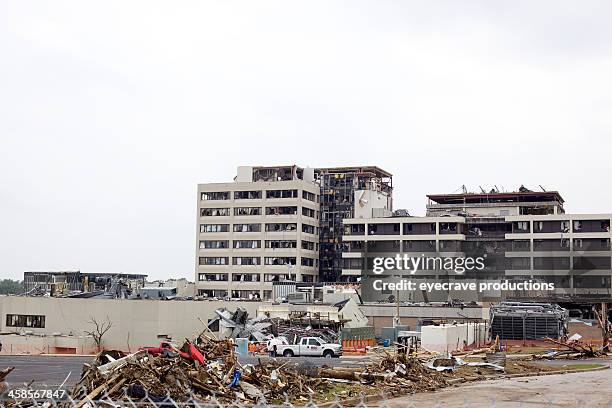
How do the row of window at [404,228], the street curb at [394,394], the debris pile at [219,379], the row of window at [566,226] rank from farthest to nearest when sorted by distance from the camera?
the row of window at [404,228] < the row of window at [566,226] < the street curb at [394,394] < the debris pile at [219,379]

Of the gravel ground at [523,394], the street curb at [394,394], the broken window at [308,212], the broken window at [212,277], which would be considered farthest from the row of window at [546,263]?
the gravel ground at [523,394]

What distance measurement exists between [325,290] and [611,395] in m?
64.3

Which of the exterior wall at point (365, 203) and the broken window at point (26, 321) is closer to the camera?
the broken window at point (26, 321)

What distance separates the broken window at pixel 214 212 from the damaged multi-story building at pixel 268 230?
164 mm

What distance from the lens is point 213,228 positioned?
12988 centimetres

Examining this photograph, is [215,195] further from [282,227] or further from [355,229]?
[355,229]

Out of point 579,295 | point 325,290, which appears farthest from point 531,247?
point 325,290

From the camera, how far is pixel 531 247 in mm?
110250

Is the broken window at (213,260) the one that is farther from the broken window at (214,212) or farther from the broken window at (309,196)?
the broken window at (309,196)

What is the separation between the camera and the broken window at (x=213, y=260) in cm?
12838

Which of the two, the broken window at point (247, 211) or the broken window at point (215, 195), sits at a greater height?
the broken window at point (215, 195)

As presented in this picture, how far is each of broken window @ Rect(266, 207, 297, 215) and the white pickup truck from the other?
72.5 m

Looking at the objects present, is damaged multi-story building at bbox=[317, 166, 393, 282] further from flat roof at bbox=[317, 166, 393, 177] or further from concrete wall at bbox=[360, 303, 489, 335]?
concrete wall at bbox=[360, 303, 489, 335]

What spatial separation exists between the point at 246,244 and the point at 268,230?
14.1 feet
